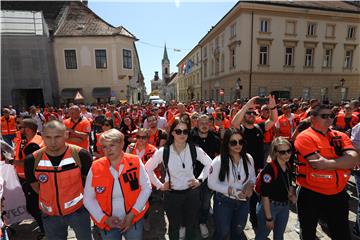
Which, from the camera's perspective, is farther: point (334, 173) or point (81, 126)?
point (81, 126)

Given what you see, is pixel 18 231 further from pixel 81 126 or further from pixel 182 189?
pixel 182 189

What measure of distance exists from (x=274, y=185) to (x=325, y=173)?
1.85 feet

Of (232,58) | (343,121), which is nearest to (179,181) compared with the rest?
(343,121)

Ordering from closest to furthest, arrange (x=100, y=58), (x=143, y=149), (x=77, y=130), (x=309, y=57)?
1. (x=143, y=149)
2. (x=77, y=130)
3. (x=100, y=58)
4. (x=309, y=57)

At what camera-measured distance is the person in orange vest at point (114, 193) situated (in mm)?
2225

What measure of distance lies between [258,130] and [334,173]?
1.40 metres

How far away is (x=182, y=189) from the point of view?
284 centimetres

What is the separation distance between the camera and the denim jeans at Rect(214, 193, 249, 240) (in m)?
2.72

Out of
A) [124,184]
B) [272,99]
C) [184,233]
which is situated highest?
[272,99]

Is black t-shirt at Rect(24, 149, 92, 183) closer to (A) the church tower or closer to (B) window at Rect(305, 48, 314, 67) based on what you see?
(B) window at Rect(305, 48, 314, 67)

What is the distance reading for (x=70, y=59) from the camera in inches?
1017

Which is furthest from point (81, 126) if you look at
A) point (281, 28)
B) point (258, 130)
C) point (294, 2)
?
point (294, 2)

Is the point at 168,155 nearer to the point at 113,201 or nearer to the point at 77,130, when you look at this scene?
the point at 113,201

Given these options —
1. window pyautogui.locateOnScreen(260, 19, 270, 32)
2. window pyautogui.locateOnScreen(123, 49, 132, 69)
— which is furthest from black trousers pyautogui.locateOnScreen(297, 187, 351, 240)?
window pyautogui.locateOnScreen(260, 19, 270, 32)
